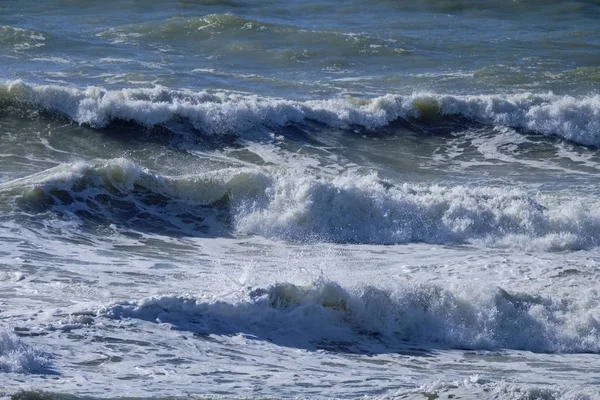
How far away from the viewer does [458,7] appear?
97.0ft

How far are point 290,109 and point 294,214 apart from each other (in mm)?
5302

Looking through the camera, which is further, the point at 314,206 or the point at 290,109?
the point at 290,109

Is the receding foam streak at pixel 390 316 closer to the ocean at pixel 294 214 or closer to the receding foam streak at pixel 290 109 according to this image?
the ocean at pixel 294 214

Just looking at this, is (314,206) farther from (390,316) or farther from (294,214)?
(390,316)

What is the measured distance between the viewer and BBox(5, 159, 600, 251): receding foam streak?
41.3 feet

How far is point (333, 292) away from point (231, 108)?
28.2 feet

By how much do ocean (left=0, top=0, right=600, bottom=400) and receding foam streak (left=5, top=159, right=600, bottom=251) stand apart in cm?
4

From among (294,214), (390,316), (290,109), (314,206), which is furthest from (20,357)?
(290,109)

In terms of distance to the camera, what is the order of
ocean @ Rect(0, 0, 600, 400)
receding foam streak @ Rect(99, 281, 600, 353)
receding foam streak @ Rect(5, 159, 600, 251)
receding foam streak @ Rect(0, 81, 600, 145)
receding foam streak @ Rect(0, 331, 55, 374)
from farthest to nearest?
1. receding foam streak @ Rect(0, 81, 600, 145)
2. receding foam streak @ Rect(5, 159, 600, 251)
3. receding foam streak @ Rect(99, 281, 600, 353)
4. ocean @ Rect(0, 0, 600, 400)
5. receding foam streak @ Rect(0, 331, 55, 374)

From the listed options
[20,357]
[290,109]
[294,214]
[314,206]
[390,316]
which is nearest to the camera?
[20,357]

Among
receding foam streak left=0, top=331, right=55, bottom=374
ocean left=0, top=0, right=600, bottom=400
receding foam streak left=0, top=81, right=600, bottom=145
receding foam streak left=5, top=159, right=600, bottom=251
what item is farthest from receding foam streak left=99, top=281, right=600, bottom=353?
receding foam streak left=0, top=81, right=600, bottom=145

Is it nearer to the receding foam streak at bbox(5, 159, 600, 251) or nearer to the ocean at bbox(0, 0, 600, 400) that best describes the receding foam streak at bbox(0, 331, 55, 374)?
the ocean at bbox(0, 0, 600, 400)

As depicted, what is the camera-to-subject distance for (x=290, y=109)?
58.6 feet

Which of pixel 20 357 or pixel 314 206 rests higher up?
pixel 20 357
